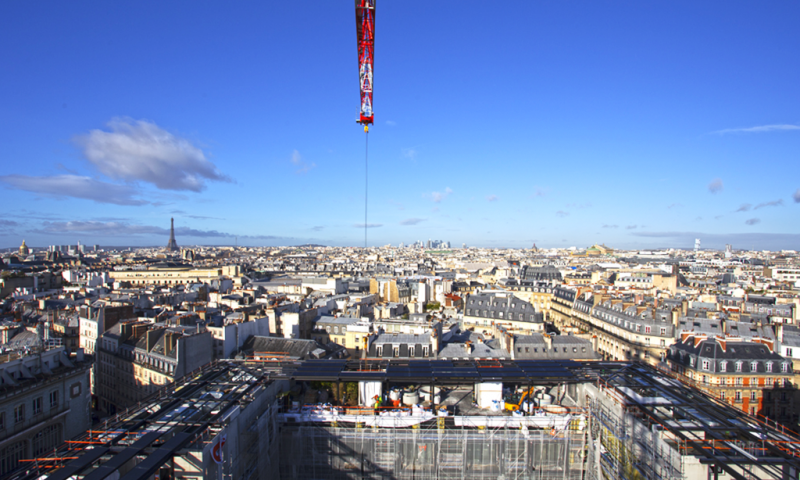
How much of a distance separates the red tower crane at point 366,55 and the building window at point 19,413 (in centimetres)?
2590

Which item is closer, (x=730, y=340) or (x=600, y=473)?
(x=600, y=473)

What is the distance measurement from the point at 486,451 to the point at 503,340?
19.4m

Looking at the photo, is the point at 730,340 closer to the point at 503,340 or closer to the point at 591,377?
the point at 503,340

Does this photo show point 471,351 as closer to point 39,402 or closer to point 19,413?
point 39,402

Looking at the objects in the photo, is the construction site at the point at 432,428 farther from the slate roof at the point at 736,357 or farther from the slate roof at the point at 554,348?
the slate roof at the point at 736,357

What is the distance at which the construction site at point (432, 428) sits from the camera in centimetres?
1088

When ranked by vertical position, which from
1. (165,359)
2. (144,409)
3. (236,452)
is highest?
(144,409)

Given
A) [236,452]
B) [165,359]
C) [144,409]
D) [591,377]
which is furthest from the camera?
[165,359]

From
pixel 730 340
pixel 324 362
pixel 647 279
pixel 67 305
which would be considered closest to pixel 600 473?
pixel 324 362

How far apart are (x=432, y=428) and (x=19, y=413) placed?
18.4 metres

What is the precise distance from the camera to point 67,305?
165 feet

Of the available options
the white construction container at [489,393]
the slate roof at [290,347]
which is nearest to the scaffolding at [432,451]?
the white construction container at [489,393]

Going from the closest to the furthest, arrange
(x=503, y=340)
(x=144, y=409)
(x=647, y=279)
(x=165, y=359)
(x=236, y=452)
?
(x=236, y=452) < (x=144, y=409) < (x=165, y=359) < (x=503, y=340) < (x=647, y=279)

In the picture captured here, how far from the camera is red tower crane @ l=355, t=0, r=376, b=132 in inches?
1361
